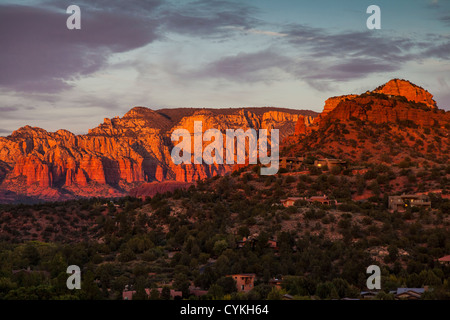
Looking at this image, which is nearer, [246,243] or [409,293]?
[409,293]

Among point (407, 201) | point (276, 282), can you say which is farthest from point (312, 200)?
point (276, 282)

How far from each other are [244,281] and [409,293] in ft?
48.7

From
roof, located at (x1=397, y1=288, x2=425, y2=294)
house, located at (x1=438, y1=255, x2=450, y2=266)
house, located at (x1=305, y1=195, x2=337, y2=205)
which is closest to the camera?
roof, located at (x1=397, y1=288, x2=425, y2=294)

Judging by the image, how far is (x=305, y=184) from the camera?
10269 cm

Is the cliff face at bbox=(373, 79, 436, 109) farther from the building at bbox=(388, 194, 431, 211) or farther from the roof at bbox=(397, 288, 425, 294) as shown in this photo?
the roof at bbox=(397, 288, 425, 294)

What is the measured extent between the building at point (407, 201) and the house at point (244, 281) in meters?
28.8

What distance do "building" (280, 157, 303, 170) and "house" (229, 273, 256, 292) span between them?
1984 inches

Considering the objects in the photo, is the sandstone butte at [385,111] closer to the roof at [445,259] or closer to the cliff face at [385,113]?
the cliff face at [385,113]

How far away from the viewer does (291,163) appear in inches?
4606

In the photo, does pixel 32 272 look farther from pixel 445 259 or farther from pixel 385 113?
pixel 385 113

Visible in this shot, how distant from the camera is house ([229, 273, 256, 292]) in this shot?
6241cm

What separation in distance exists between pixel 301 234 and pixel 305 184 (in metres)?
23.4

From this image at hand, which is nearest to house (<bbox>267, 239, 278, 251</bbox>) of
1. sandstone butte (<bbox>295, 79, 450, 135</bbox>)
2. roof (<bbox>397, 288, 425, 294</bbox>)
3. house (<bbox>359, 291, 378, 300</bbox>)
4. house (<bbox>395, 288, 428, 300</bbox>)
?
house (<bbox>359, 291, 378, 300</bbox>)
